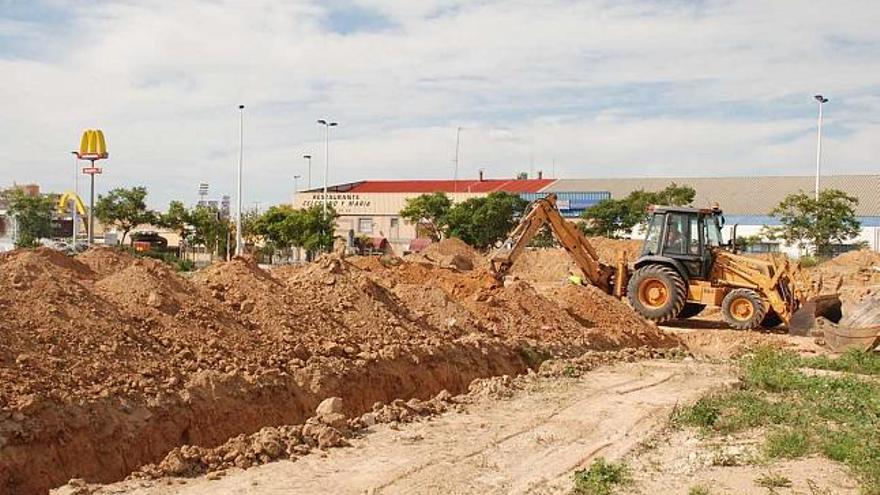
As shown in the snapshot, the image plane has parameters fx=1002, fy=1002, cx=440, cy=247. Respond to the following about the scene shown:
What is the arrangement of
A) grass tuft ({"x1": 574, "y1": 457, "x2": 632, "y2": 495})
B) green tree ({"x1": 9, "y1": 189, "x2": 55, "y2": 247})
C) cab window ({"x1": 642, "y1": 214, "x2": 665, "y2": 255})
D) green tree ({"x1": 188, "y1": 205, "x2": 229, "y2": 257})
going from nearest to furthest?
grass tuft ({"x1": 574, "y1": 457, "x2": 632, "y2": 495})
cab window ({"x1": 642, "y1": 214, "x2": 665, "y2": 255})
green tree ({"x1": 188, "y1": 205, "x2": 229, "y2": 257})
green tree ({"x1": 9, "y1": 189, "x2": 55, "y2": 247})

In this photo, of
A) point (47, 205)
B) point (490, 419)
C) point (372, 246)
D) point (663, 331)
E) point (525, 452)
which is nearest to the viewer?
point (525, 452)

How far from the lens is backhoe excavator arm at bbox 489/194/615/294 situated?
23.5 metres

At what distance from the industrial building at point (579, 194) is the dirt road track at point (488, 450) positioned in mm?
47268

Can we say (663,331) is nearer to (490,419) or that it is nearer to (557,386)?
(557,386)

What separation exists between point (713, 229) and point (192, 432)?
15.9 metres

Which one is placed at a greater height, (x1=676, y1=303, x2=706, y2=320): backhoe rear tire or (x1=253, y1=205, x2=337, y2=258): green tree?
(x1=253, y1=205, x2=337, y2=258): green tree

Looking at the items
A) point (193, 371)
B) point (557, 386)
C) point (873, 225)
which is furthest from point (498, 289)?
point (873, 225)

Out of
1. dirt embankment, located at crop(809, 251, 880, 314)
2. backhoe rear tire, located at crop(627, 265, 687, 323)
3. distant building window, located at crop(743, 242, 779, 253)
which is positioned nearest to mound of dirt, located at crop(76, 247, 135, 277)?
backhoe rear tire, located at crop(627, 265, 687, 323)

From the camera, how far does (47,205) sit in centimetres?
5434

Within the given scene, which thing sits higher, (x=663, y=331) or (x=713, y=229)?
(x=713, y=229)

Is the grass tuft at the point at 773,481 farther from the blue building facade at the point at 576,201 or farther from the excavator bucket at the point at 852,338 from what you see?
the blue building facade at the point at 576,201

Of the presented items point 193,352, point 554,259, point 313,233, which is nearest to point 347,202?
point 313,233

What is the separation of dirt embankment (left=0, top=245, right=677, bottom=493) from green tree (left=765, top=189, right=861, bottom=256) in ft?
114

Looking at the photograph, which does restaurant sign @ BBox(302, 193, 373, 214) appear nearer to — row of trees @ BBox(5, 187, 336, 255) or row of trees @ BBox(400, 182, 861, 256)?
row of trees @ BBox(400, 182, 861, 256)
